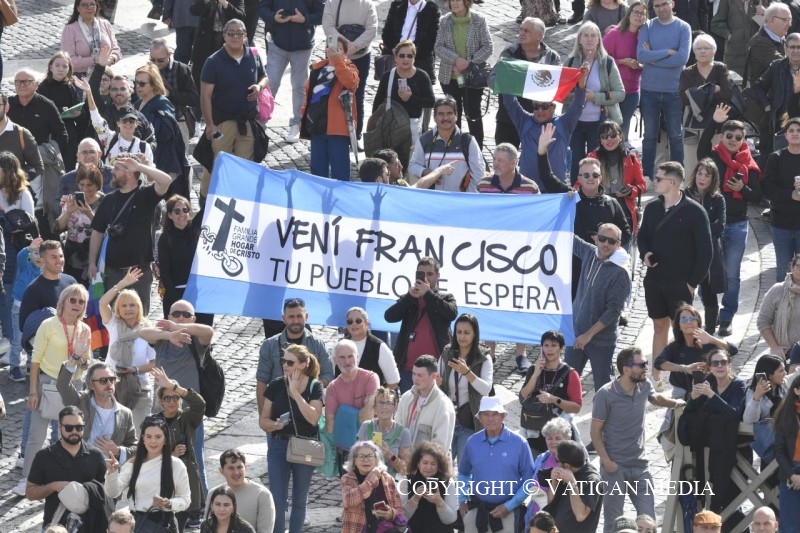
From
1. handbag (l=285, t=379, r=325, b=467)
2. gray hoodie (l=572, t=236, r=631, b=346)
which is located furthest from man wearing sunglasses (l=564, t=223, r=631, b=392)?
handbag (l=285, t=379, r=325, b=467)

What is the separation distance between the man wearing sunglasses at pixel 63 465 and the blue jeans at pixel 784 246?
7.30 metres

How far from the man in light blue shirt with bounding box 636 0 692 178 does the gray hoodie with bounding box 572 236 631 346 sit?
16.0 ft

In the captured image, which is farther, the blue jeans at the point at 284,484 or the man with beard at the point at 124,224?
the man with beard at the point at 124,224

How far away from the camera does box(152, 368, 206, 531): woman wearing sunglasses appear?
615 inches

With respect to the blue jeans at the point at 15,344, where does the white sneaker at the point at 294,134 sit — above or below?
above

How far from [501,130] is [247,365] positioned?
13.5ft

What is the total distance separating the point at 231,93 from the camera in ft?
69.1

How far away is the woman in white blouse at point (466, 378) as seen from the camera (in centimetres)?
1619

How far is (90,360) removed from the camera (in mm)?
16906

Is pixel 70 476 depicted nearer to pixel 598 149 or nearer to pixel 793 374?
pixel 793 374

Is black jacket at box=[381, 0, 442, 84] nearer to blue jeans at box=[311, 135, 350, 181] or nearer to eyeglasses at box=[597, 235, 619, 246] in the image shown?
blue jeans at box=[311, 135, 350, 181]

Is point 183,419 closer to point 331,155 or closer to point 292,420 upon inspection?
point 292,420

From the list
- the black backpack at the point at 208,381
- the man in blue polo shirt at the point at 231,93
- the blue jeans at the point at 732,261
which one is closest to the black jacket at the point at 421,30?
the man in blue polo shirt at the point at 231,93

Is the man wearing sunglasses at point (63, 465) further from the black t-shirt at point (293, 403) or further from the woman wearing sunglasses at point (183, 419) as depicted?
the black t-shirt at point (293, 403)
